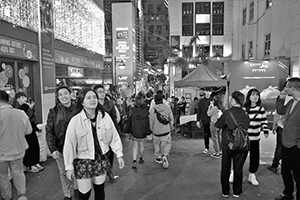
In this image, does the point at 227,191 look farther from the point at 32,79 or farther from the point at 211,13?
the point at 211,13

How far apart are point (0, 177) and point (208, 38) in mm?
23676

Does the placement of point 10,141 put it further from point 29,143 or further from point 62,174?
point 29,143


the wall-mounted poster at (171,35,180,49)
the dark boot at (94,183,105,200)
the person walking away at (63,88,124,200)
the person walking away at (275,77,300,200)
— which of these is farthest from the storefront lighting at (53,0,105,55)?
the wall-mounted poster at (171,35,180,49)

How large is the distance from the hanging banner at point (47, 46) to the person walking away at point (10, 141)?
3569mm

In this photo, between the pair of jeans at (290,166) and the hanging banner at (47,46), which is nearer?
the pair of jeans at (290,166)

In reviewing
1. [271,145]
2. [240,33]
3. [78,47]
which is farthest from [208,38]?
[271,145]

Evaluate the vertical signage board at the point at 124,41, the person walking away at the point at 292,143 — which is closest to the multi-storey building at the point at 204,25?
the vertical signage board at the point at 124,41

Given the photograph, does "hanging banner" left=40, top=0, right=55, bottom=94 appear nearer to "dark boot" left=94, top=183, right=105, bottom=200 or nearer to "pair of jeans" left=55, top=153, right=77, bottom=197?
"pair of jeans" left=55, top=153, right=77, bottom=197

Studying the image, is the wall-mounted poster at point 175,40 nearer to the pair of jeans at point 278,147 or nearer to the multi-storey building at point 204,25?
the multi-storey building at point 204,25

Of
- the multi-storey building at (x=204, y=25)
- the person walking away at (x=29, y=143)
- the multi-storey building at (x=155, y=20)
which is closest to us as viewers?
the person walking away at (x=29, y=143)

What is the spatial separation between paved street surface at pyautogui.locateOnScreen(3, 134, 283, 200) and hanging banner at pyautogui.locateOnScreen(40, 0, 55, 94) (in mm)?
2340

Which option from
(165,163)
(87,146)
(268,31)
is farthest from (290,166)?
(268,31)

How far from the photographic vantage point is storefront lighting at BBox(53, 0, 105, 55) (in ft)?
29.4

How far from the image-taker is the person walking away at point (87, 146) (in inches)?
112
